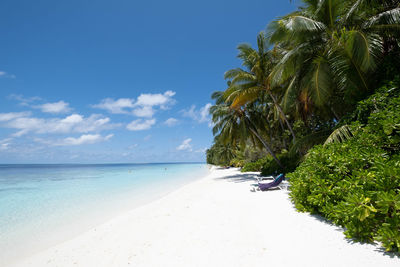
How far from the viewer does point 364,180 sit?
302cm

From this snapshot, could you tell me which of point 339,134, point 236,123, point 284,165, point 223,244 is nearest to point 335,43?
point 339,134

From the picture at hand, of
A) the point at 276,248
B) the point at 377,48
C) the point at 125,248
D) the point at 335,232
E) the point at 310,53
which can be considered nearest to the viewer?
the point at 276,248

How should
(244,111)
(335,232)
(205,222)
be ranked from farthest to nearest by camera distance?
1. (244,111)
2. (205,222)
3. (335,232)

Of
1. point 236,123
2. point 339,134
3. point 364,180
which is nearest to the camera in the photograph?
point 364,180

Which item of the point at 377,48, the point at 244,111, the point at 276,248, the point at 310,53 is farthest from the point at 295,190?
the point at 244,111

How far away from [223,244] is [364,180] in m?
2.54

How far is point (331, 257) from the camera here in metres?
2.53

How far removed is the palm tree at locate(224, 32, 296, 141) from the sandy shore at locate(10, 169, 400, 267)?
6.46 meters

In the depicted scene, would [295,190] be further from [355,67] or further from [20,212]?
[20,212]

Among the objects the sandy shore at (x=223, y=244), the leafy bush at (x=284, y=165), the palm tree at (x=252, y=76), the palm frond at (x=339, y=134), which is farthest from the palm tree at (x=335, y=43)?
the leafy bush at (x=284, y=165)

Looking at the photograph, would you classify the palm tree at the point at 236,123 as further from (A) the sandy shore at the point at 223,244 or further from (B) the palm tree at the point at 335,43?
(A) the sandy shore at the point at 223,244

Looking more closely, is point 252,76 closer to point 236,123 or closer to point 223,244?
point 236,123

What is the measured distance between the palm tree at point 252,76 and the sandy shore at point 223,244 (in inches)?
254

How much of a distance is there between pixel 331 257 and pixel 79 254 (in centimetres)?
441
